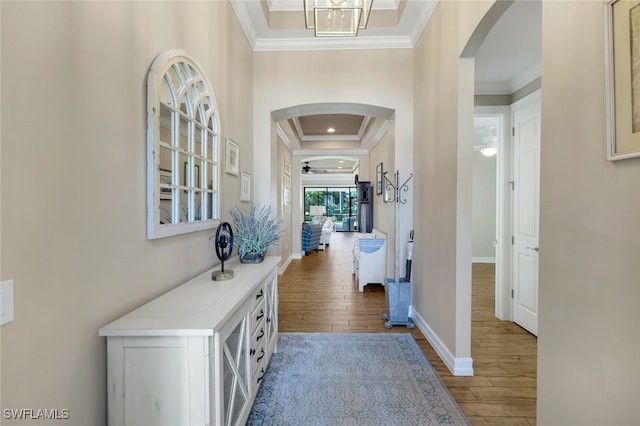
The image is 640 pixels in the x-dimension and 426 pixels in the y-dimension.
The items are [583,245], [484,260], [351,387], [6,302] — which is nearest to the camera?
[6,302]

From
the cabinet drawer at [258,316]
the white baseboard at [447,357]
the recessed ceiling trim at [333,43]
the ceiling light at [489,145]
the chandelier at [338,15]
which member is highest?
the recessed ceiling trim at [333,43]

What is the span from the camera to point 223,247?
6.30ft

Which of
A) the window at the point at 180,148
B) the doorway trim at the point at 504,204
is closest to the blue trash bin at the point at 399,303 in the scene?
the doorway trim at the point at 504,204

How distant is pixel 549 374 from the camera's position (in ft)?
4.21

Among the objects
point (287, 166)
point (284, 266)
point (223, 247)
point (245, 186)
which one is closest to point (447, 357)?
point (223, 247)

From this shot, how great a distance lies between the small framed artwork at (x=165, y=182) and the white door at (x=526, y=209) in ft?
10.8

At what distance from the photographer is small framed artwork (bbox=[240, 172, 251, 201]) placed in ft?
9.65

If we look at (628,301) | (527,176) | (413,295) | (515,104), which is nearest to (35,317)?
(628,301)

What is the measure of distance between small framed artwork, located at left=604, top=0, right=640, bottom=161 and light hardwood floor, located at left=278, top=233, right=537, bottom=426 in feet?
5.78

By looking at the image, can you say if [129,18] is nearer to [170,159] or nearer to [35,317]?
[170,159]

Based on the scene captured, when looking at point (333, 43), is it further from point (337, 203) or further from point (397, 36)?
point (337, 203)

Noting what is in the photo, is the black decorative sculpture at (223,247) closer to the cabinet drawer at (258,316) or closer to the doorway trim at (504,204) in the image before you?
the cabinet drawer at (258,316)

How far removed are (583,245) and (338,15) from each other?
219 cm

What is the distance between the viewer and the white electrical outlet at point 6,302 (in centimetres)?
79
